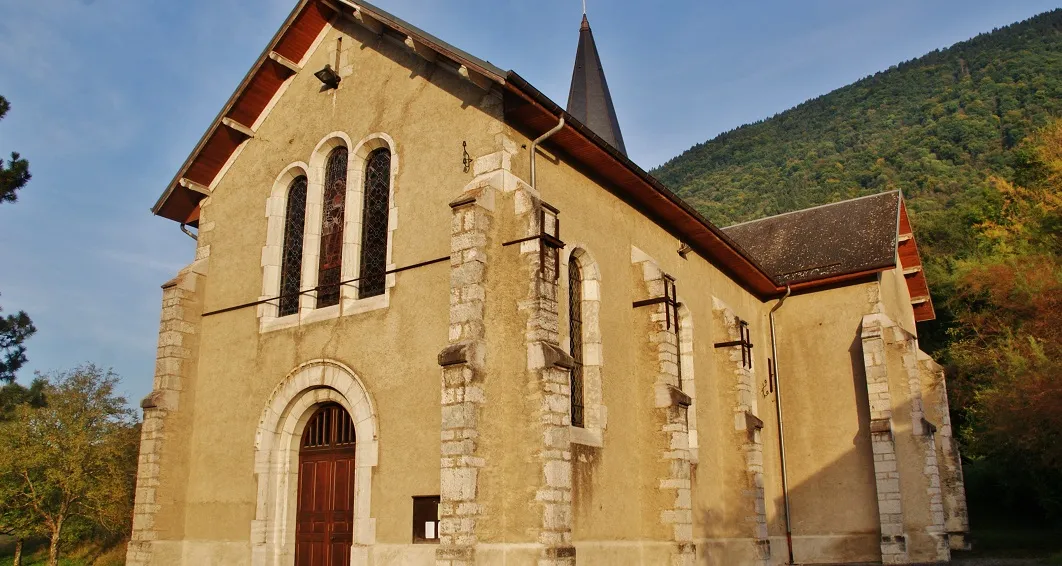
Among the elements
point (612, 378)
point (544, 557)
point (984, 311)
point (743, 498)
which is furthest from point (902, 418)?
point (984, 311)

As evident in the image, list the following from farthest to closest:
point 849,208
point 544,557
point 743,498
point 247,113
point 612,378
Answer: point 849,208, point 743,498, point 247,113, point 612,378, point 544,557

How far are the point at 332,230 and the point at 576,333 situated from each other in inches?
164

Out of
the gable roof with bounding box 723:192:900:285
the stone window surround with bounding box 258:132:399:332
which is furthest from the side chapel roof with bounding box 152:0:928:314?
the gable roof with bounding box 723:192:900:285

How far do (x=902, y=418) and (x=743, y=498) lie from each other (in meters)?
4.56

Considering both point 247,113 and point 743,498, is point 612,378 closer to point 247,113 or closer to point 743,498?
point 743,498

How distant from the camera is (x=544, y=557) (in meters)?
9.55

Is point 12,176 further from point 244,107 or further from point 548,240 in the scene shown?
point 548,240

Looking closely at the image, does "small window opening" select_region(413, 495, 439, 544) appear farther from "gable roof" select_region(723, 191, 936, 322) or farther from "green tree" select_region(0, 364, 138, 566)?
"green tree" select_region(0, 364, 138, 566)

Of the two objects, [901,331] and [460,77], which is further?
[901,331]

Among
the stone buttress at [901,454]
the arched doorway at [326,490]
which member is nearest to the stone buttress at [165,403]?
the arched doorway at [326,490]

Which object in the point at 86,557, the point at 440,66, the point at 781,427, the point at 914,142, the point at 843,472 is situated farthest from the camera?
the point at 914,142

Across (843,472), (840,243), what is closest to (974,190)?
(840,243)

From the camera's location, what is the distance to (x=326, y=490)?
12.1 meters

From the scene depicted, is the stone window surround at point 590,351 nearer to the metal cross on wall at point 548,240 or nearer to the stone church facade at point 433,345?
the stone church facade at point 433,345
